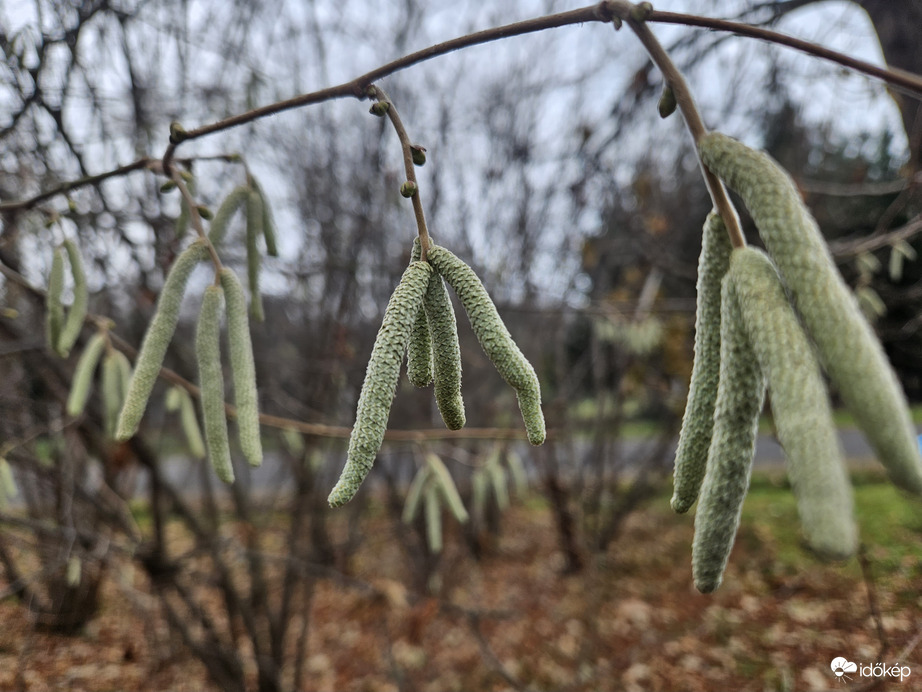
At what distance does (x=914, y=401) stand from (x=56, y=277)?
10.8 feet

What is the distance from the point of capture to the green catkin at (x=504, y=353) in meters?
0.64

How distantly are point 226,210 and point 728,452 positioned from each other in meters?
0.99

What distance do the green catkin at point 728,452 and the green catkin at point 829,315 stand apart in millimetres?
73

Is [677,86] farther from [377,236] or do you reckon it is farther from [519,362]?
[377,236]

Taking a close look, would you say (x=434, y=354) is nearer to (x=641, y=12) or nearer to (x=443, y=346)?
(x=443, y=346)

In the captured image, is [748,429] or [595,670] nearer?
[748,429]

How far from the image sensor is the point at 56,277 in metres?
1.24

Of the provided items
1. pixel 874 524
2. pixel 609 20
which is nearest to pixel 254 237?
pixel 609 20

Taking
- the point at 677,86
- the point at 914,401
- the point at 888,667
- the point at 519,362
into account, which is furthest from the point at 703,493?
the point at 914,401

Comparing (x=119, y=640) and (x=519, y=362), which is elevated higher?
(x=519, y=362)

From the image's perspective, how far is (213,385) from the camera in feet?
3.01

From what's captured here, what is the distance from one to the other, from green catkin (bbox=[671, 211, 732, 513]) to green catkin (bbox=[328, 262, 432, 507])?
31 cm

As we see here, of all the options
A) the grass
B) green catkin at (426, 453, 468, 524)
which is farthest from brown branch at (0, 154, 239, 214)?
the grass

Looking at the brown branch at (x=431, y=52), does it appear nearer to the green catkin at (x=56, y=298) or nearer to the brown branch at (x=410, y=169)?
the brown branch at (x=410, y=169)
